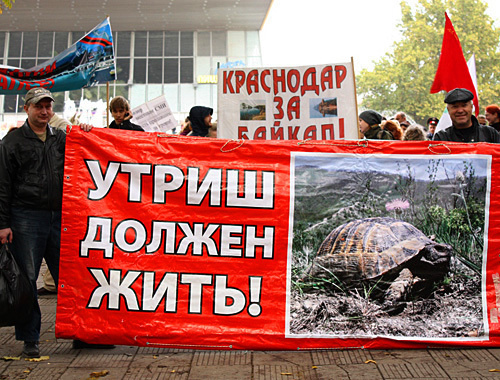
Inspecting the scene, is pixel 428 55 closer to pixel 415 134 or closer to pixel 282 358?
pixel 415 134

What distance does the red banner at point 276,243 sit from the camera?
196 inches

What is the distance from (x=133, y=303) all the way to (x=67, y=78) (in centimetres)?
437

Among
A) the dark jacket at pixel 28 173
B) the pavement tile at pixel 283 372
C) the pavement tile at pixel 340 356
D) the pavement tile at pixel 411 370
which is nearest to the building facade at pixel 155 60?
the dark jacket at pixel 28 173

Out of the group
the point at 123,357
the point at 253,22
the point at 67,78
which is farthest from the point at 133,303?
the point at 253,22

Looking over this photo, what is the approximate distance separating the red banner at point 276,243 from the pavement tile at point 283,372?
1.02ft

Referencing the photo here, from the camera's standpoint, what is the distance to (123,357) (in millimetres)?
4949

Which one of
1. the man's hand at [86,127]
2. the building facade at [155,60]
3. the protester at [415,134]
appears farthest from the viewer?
the building facade at [155,60]

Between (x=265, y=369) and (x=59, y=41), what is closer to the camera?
(x=265, y=369)

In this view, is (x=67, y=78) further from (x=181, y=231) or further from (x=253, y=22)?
(x=253, y=22)

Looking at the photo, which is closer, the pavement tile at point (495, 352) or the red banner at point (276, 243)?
the pavement tile at point (495, 352)

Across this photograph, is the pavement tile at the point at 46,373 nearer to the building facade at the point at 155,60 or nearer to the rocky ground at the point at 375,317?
the rocky ground at the point at 375,317

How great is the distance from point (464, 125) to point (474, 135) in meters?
0.12

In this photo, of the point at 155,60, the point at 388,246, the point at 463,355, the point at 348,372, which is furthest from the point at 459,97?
the point at 155,60

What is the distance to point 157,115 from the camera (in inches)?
428
